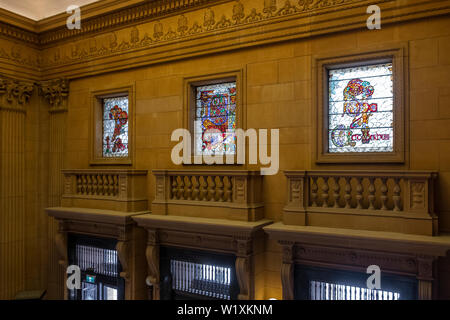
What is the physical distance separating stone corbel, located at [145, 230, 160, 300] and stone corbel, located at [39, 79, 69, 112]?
158 inches

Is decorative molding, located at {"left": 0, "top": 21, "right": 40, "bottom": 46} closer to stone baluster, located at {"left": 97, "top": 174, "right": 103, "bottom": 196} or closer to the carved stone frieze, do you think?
the carved stone frieze

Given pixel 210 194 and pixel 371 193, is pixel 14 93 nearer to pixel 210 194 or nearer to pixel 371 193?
pixel 210 194

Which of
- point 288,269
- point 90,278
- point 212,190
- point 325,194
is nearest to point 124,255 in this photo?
point 90,278

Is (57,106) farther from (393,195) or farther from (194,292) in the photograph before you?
(393,195)

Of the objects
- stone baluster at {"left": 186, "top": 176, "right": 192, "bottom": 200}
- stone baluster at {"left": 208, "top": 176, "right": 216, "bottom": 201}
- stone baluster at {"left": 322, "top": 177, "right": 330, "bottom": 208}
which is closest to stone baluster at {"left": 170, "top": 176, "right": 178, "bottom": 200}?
stone baluster at {"left": 186, "top": 176, "right": 192, "bottom": 200}

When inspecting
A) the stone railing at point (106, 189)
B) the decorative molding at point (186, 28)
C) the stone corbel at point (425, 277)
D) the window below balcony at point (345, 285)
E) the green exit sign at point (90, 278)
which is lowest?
the green exit sign at point (90, 278)

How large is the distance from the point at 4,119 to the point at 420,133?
8.09m

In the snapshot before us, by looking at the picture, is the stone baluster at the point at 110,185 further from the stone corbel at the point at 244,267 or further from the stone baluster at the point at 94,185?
the stone corbel at the point at 244,267

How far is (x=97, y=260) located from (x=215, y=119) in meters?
3.63

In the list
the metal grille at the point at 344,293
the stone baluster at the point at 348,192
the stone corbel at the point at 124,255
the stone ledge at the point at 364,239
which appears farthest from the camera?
the stone corbel at the point at 124,255

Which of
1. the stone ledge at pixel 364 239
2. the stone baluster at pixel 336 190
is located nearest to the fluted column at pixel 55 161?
the stone ledge at pixel 364 239

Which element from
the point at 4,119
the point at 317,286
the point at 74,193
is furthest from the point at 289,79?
the point at 4,119

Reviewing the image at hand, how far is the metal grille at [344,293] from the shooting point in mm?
4457

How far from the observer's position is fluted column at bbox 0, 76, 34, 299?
7.68 meters
